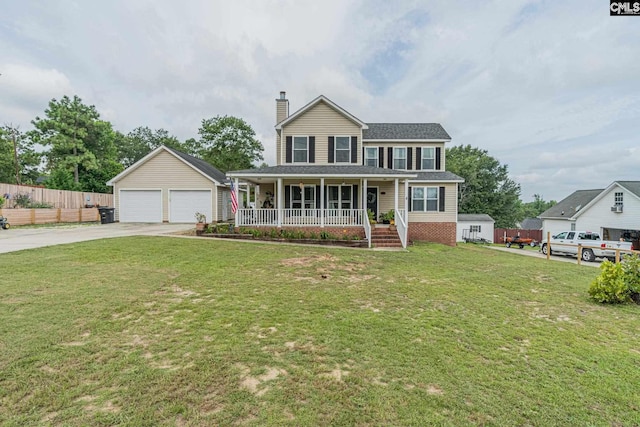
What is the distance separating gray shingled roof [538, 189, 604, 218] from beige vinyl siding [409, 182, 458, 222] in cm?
2040

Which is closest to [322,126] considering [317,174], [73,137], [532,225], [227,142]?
[317,174]

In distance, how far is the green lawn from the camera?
2590mm

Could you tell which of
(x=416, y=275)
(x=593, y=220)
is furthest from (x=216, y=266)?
(x=593, y=220)

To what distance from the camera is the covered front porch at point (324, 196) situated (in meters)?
13.9

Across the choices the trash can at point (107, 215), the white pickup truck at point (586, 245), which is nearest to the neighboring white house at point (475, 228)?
the white pickup truck at point (586, 245)

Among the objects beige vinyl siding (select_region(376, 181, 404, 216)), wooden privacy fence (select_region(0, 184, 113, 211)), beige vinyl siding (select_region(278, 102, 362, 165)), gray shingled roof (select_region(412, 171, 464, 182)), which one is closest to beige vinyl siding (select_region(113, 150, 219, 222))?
wooden privacy fence (select_region(0, 184, 113, 211))

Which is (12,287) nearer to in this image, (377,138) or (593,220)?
(377,138)

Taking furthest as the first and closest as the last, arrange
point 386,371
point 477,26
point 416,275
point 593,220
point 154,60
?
point 593,220 < point 154,60 < point 477,26 < point 416,275 < point 386,371

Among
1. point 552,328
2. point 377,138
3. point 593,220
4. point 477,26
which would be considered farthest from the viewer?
point 593,220

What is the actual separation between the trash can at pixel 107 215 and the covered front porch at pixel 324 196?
966 centimetres

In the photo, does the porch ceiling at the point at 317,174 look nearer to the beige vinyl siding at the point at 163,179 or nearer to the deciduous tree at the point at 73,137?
the beige vinyl siding at the point at 163,179

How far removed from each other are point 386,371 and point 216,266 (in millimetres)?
5977

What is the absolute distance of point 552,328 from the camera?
466 centimetres

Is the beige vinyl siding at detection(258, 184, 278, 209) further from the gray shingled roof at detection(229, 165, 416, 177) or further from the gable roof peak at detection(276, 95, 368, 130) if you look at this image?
the gable roof peak at detection(276, 95, 368, 130)
